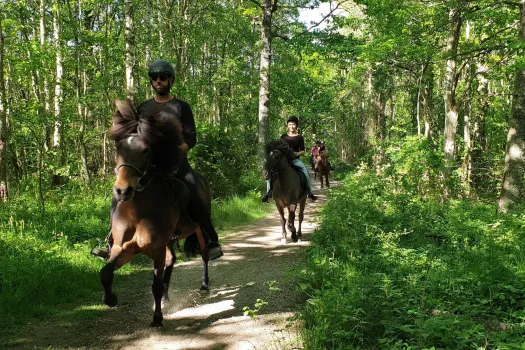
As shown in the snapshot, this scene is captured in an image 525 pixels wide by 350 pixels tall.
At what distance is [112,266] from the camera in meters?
4.04

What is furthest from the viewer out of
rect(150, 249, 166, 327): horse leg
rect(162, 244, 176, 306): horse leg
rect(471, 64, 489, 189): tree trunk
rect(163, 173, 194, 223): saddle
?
rect(471, 64, 489, 189): tree trunk

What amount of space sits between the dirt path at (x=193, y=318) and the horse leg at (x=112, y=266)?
0.53 metres

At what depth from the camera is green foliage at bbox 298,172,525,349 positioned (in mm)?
3203

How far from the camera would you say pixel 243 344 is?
3.97 m

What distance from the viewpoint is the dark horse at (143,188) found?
3.87 meters

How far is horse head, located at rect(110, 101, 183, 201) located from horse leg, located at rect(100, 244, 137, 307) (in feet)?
2.46

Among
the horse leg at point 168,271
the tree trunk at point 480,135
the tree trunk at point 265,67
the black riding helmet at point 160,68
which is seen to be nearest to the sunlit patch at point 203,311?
the horse leg at point 168,271

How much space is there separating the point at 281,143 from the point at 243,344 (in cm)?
579

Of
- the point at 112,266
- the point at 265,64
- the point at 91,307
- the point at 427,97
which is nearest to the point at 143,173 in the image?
the point at 112,266

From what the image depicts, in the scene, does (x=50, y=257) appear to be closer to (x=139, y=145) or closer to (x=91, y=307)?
(x=91, y=307)

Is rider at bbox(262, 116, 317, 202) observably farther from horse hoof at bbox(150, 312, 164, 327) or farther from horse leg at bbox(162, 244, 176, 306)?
horse hoof at bbox(150, 312, 164, 327)

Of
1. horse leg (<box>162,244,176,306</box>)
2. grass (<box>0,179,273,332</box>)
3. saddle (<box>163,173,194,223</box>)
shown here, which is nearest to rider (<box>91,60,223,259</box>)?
saddle (<box>163,173,194,223</box>)

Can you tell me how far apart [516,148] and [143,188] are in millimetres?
8629

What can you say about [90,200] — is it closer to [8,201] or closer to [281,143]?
[8,201]
